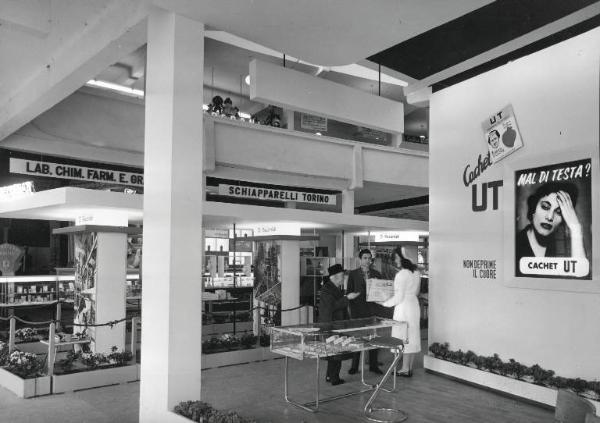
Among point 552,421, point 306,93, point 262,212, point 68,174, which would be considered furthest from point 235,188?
point 552,421

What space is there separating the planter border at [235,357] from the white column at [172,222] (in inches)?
110

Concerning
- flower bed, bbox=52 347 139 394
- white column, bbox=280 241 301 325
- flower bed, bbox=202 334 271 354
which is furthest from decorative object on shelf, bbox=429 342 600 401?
flower bed, bbox=52 347 139 394

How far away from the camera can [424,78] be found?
905 centimetres

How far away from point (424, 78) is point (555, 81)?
2565mm

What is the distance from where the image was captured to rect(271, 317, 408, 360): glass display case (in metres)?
5.98

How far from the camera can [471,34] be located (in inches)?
318

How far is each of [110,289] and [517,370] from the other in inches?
253

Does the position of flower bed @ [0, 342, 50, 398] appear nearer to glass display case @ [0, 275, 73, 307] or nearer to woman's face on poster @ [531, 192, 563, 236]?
glass display case @ [0, 275, 73, 307]

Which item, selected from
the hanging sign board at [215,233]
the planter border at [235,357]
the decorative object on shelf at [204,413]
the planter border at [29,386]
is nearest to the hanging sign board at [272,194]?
the planter border at [235,357]

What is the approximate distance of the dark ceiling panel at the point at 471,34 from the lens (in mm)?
7226

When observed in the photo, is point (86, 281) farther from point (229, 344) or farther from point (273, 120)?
point (273, 120)

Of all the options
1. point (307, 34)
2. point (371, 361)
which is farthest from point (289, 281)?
point (307, 34)

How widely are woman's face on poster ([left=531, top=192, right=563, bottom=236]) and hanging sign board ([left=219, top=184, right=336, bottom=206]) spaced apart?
6.13 m

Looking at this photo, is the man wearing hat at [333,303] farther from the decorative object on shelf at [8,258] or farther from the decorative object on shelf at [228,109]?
the decorative object on shelf at [8,258]
